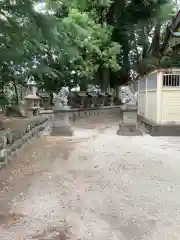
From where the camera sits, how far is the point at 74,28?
4922mm

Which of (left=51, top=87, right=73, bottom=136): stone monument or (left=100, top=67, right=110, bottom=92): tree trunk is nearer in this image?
(left=51, top=87, right=73, bottom=136): stone monument

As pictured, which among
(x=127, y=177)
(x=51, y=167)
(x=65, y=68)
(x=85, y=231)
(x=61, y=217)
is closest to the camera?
(x=85, y=231)

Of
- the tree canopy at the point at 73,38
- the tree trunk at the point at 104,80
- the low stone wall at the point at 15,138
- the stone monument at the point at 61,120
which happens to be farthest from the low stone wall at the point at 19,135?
the tree trunk at the point at 104,80

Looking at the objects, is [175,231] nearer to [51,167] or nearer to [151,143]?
[51,167]

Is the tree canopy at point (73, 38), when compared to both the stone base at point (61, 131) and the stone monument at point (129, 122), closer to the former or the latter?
the stone base at point (61, 131)

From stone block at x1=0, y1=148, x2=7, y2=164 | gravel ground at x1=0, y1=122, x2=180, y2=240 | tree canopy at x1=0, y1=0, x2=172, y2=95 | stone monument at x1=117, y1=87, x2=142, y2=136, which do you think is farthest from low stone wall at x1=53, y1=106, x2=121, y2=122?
stone block at x1=0, y1=148, x2=7, y2=164

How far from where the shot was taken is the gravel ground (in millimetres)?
2994

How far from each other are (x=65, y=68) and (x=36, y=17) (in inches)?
361

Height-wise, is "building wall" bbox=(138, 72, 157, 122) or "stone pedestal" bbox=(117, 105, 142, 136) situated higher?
"building wall" bbox=(138, 72, 157, 122)

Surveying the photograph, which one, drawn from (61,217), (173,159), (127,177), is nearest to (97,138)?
(173,159)

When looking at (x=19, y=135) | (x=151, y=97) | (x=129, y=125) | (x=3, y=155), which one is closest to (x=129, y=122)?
(x=129, y=125)

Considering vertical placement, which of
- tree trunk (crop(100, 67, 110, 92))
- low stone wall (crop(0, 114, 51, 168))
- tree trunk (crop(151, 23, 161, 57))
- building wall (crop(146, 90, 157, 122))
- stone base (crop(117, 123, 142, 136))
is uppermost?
tree trunk (crop(151, 23, 161, 57))

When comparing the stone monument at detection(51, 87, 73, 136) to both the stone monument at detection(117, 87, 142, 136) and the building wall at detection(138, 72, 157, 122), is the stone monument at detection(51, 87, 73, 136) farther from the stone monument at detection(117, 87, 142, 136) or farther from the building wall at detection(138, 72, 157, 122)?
the building wall at detection(138, 72, 157, 122)

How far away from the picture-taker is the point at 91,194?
393 centimetres
